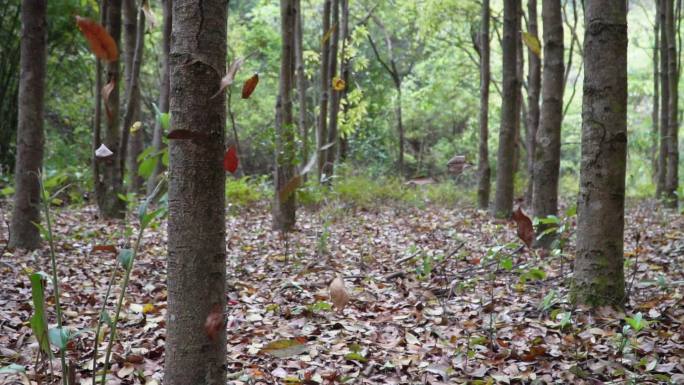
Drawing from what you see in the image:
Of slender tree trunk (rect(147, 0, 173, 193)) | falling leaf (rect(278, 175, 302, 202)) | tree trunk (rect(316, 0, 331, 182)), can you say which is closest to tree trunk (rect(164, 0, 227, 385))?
falling leaf (rect(278, 175, 302, 202))

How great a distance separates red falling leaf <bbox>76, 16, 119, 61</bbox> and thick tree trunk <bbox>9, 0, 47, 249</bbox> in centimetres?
369

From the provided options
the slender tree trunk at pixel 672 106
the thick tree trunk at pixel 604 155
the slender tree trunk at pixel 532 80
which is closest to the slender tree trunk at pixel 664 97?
the slender tree trunk at pixel 672 106

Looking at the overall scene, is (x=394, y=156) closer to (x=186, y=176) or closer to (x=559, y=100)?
(x=559, y=100)

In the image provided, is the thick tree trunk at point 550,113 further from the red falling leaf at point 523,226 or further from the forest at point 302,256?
the red falling leaf at point 523,226

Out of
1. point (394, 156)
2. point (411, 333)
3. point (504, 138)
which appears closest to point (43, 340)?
point (411, 333)

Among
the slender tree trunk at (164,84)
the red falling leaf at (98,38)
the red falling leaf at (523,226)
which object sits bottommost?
the red falling leaf at (523,226)

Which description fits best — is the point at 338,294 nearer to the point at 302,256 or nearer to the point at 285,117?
the point at 302,256

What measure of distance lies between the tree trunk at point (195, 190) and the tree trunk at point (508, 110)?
6558mm

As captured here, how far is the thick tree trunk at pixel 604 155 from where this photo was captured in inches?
122

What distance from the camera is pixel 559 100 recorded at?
511cm

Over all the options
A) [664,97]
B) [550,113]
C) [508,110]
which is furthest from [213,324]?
[664,97]

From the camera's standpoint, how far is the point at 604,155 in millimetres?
3096

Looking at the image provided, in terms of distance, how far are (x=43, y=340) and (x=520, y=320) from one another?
2404 millimetres

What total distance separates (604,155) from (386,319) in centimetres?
149
